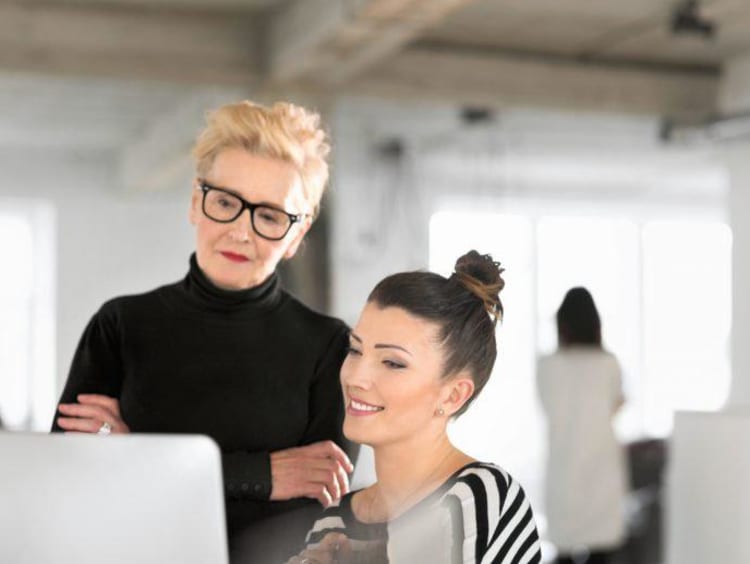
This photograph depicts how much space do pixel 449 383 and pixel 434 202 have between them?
460 inches

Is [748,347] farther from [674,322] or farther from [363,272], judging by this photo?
[674,322]

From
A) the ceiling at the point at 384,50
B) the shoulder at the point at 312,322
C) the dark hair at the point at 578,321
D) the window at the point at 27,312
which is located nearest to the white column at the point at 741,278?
the ceiling at the point at 384,50

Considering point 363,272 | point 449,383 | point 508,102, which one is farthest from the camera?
point 363,272

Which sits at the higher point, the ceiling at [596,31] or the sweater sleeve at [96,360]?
the ceiling at [596,31]

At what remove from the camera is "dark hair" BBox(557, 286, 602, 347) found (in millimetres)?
5156

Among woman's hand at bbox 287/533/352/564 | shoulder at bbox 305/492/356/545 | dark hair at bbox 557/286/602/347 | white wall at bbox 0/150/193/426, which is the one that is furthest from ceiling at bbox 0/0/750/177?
woman's hand at bbox 287/533/352/564

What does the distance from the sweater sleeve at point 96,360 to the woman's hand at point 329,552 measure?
47cm

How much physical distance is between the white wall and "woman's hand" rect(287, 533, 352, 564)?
1096cm

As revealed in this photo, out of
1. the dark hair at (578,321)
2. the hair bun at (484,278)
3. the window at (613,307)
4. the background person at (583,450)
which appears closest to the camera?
the hair bun at (484,278)

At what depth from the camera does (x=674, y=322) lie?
15.1 m

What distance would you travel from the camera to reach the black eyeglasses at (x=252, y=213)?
2.04 meters

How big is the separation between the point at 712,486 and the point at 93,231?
11313mm

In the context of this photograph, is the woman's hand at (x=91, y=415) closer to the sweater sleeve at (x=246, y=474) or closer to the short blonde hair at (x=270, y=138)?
the sweater sleeve at (x=246, y=474)

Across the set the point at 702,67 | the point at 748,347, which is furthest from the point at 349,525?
the point at 702,67
